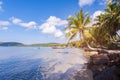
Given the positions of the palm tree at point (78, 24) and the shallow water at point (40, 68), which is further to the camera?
the palm tree at point (78, 24)

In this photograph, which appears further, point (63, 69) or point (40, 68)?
point (40, 68)

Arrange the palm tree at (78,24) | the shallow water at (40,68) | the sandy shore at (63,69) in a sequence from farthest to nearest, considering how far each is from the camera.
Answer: the palm tree at (78,24) < the shallow water at (40,68) < the sandy shore at (63,69)

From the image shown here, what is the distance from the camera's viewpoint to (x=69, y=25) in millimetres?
38000

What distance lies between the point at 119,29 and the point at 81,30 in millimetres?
7684

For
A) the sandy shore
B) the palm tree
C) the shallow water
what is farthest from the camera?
the palm tree

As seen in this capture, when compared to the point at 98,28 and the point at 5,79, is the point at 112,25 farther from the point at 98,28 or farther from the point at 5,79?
the point at 5,79

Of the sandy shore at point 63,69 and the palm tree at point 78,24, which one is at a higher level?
the palm tree at point 78,24

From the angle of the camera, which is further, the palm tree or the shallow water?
the palm tree

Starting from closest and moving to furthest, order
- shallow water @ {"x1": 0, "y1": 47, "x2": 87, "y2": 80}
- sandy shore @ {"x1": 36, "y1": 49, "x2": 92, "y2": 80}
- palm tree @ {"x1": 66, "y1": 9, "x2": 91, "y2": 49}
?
sandy shore @ {"x1": 36, "y1": 49, "x2": 92, "y2": 80} → shallow water @ {"x1": 0, "y1": 47, "x2": 87, "y2": 80} → palm tree @ {"x1": 66, "y1": 9, "x2": 91, "y2": 49}

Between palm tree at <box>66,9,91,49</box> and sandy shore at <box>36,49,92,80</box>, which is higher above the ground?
palm tree at <box>66,9,91,49</box>

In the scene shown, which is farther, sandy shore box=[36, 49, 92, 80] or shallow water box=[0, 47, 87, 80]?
shallow water box=[0, 47, 87, 80]

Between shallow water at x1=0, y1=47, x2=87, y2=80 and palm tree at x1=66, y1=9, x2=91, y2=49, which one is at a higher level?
palm tree at x1=66, y1=9, x2=91, y2=49

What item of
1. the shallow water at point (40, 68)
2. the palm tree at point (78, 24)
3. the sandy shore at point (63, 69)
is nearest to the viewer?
the sandy shore at point (63, 69)

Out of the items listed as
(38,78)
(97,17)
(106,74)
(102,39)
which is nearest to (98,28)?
(97,17)
